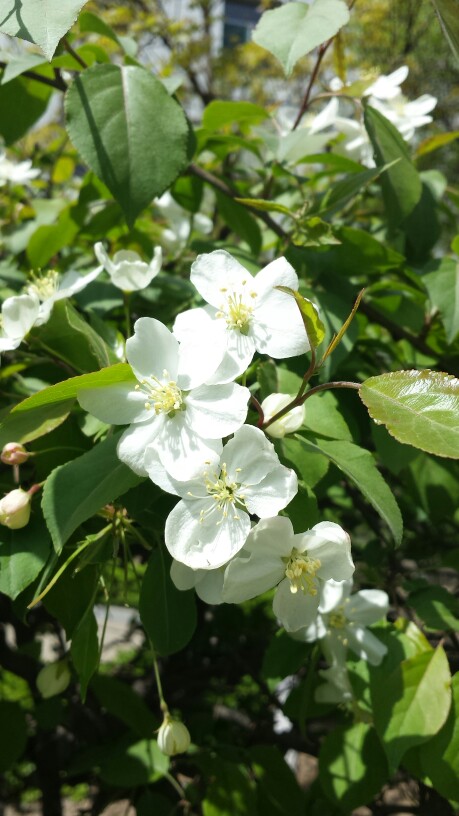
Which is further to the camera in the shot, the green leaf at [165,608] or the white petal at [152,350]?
the green leaf at [165,608]

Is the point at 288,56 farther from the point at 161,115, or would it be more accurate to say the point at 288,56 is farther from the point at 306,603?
the point at 306,603

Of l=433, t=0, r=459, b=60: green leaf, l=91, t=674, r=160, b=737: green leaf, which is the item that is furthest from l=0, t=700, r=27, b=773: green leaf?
l=433, t=0, r=459, b=60: green leaf

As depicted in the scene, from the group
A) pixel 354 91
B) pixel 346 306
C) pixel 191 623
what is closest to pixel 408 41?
pixel 354 91

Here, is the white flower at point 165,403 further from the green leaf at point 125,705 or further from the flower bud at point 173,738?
the green leaf at point 125,705

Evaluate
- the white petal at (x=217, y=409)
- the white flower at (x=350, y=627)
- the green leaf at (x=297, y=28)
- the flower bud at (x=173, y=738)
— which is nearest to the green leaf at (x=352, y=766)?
the white flower at (x=350, y=627)

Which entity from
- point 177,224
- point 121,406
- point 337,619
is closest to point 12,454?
point 121,406

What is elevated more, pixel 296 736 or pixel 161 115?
pixel 161 115
